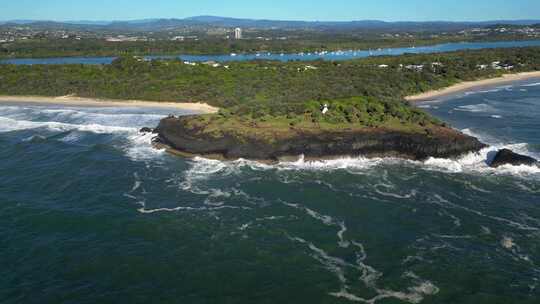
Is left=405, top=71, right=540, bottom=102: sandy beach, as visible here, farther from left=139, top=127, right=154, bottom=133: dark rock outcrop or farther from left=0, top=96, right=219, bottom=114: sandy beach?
left=139, top=127, right=154, bottom=133: dark rock outcrop

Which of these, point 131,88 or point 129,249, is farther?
point 131,88

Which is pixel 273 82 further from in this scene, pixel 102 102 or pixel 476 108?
pixel 476 108

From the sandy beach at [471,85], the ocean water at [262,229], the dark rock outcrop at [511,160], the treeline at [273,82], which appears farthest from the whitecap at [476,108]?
the dark rock outcrop at [511,160]

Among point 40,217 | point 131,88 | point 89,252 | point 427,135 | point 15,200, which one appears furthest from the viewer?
point 131,88

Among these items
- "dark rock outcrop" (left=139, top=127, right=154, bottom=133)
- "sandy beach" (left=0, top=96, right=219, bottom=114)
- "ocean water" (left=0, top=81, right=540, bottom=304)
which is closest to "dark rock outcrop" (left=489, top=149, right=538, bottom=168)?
"ocean water" (left=0, top=81, right=540, bottom=304)

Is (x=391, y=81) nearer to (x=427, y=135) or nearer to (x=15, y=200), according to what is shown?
(x=427, y=135)

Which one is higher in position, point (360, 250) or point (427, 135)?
point (427, 135)

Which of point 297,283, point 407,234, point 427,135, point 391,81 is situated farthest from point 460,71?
point 297,283
